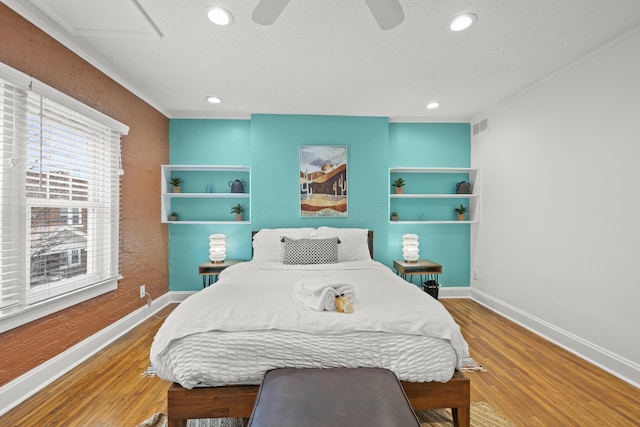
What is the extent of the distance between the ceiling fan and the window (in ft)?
5.35

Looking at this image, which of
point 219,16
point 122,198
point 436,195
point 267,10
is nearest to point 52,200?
point 122,198

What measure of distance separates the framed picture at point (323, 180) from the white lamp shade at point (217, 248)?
1.07m

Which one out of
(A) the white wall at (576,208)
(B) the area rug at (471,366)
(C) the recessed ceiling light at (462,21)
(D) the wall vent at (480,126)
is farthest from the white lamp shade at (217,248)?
(D) the wall vent at (480,126)

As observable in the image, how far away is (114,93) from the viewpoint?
2727 millimetres

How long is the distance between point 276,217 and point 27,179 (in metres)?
2.32

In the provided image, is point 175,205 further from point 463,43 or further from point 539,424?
point 539,424

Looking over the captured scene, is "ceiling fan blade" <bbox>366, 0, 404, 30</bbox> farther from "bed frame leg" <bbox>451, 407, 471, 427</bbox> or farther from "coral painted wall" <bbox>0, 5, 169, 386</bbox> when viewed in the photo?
"coral painted wall" <bbox>0, 5, 169, 386</bbox>

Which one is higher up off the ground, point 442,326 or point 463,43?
point 463,43

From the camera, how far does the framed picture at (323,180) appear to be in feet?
12.2

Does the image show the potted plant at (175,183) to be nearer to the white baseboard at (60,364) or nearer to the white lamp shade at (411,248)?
the white baseboard at (60,364)

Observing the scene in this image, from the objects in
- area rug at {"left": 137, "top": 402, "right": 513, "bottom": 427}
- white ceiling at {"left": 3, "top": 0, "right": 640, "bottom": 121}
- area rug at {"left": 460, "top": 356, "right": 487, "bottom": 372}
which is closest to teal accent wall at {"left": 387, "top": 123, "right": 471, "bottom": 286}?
white ceiling at {"left": 3, "top": 0, "right": 640, "bottom": 121}

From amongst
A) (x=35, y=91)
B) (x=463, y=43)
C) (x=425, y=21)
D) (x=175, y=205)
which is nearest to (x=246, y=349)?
(x=35, y=91)

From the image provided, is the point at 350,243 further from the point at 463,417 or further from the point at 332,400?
the point at 332,400

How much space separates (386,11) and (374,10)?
0.19 feet
